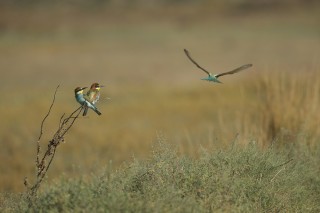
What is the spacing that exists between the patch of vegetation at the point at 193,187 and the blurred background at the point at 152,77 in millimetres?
373

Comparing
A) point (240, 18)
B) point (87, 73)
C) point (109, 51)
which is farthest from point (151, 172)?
point (240, 18)

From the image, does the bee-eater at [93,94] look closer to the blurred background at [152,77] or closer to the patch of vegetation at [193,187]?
the blurred background at [152,77]

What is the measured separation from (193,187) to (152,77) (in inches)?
809

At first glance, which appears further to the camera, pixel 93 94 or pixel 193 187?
pixel 193 187

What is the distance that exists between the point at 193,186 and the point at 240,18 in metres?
51.1

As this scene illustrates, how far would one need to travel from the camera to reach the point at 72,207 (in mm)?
4547

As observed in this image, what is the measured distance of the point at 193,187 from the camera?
16.5 feet

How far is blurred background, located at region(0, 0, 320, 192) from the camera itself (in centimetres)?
863

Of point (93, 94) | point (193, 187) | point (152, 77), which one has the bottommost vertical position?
point (152, 77)

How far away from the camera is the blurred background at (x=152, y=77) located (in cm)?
863

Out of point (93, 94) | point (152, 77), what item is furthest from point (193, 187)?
point (152, 77)

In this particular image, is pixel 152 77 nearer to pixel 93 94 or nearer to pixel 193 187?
pixel 193 187

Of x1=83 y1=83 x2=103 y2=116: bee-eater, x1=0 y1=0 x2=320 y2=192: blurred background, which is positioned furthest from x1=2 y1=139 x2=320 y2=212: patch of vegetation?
x1=83 y1=83 x2=103 y2=116: bee-eater

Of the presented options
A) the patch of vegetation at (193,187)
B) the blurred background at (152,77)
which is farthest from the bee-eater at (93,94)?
the patch of vegetation at (193,187)
